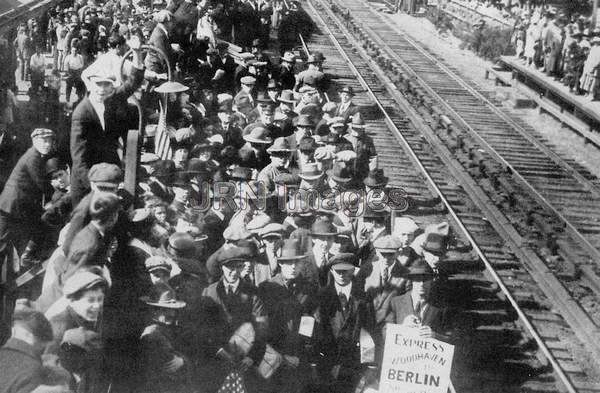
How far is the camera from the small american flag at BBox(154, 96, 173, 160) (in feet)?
24.8

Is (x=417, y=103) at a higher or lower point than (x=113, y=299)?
lower

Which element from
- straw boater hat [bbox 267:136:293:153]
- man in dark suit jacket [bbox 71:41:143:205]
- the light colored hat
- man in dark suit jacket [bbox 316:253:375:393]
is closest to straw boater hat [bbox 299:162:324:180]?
straw boater hat [bbox 267:136:293:153]

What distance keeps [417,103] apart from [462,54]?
28.3ft

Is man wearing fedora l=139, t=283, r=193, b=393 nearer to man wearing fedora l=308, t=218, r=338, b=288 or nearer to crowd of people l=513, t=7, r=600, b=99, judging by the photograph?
man wearing fedora l=308, t=218, r=338, b=288

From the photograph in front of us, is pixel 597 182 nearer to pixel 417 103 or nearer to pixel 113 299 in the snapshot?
pixel 417 103

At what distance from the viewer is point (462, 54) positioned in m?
25.3

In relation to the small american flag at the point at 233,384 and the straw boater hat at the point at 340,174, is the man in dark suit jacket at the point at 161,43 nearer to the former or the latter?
the straw boater hat at the point at 340,174

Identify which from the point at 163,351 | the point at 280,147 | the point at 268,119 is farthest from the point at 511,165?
the point at 163,351

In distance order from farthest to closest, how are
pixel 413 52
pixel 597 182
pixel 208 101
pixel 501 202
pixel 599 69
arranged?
pixel 413 52
pixel 599 69
pixel 597 182
pixel 501 202
pixel 208 101

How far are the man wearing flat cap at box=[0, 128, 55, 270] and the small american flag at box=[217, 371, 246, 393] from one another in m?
2.36

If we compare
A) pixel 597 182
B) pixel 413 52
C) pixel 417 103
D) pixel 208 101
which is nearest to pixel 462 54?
pixel 413 52

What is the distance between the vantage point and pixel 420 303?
5.60 meters

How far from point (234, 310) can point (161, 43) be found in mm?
6108

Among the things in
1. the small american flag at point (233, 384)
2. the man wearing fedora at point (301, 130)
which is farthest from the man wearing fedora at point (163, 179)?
the small american flag at point (233, 384)
